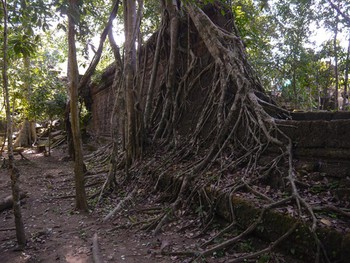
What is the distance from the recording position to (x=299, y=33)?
8180 mm

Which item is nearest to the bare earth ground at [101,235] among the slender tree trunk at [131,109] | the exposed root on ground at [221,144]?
the exposed root on ground at [221,144]

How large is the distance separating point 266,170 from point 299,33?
245 inches

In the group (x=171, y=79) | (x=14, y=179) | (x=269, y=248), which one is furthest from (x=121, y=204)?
(x=171, y=79)

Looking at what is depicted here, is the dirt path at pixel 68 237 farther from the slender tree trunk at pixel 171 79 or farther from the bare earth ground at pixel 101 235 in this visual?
the slender tree trunk at pixel 171 79

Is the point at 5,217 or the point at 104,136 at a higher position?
the point at 104,136

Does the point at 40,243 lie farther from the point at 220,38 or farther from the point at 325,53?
the point at 325,53

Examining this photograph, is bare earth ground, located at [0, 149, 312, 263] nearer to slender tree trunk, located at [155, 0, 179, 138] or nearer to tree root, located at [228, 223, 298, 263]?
tree root, located at [228, 223, 298, 263]

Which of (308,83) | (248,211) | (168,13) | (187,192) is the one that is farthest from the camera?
(308,83)

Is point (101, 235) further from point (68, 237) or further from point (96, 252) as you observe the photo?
point (96, 252)

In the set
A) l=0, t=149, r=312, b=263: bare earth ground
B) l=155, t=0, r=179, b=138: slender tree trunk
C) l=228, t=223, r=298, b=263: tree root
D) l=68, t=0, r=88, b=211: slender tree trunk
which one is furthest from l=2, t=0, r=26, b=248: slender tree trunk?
l=155, t=0, r=179, b=138: slender tree trunk

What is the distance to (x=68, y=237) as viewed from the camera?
3.62 m

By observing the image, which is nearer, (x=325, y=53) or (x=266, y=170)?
(x=266, y=170)

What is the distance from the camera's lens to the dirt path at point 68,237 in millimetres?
3064

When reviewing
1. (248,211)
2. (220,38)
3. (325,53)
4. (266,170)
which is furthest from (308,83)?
(248,211)
